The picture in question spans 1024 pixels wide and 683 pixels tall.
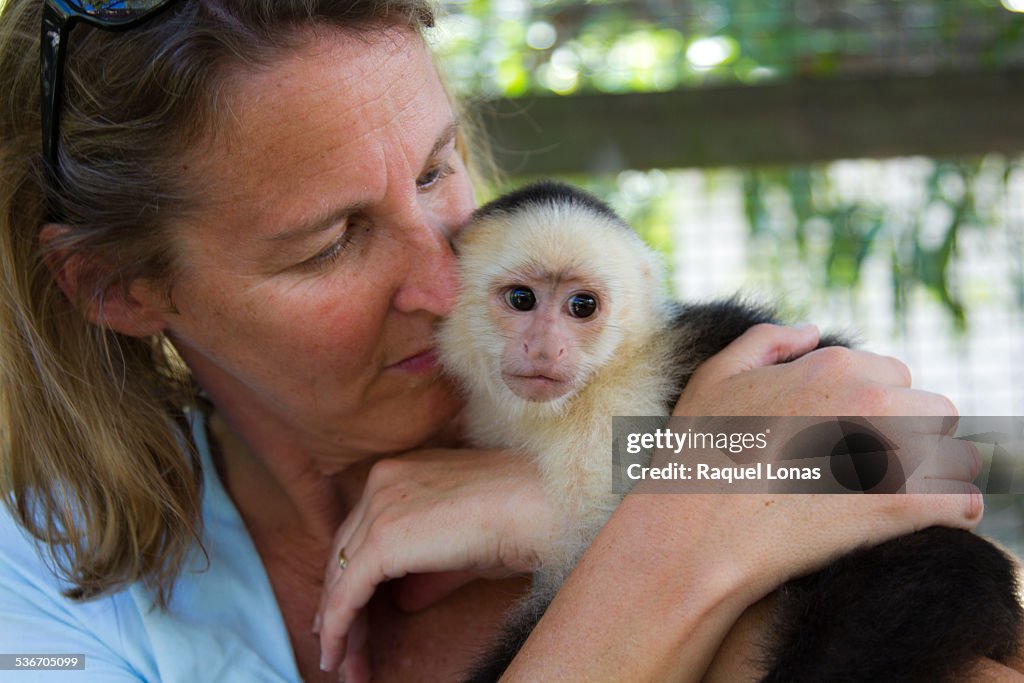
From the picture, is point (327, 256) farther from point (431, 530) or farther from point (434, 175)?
point (431, 530)

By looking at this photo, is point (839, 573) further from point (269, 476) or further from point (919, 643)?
point (269, 476)

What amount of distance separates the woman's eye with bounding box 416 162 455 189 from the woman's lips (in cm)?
26

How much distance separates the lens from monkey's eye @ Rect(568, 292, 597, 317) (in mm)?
1505

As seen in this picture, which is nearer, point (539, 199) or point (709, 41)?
point (539, 199)

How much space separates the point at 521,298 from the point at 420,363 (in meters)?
0.19

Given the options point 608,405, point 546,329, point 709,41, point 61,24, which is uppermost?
point 709,41

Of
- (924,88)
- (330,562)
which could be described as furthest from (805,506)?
(924,88)

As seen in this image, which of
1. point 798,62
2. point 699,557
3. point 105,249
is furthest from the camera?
point 798,62

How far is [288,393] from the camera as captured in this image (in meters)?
1.45

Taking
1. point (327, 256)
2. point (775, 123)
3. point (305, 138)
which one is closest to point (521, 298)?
point (327, 256)

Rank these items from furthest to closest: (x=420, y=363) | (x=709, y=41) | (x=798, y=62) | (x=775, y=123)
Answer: (x=709, y=41) → (x=798, y=62) → (x=775, y=123) → (x=420, y=363)

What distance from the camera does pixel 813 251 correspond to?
293 cm

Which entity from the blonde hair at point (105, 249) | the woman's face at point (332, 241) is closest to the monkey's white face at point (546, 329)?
the woman's face at point (332, 241)

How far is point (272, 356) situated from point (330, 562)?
0.35 meters
